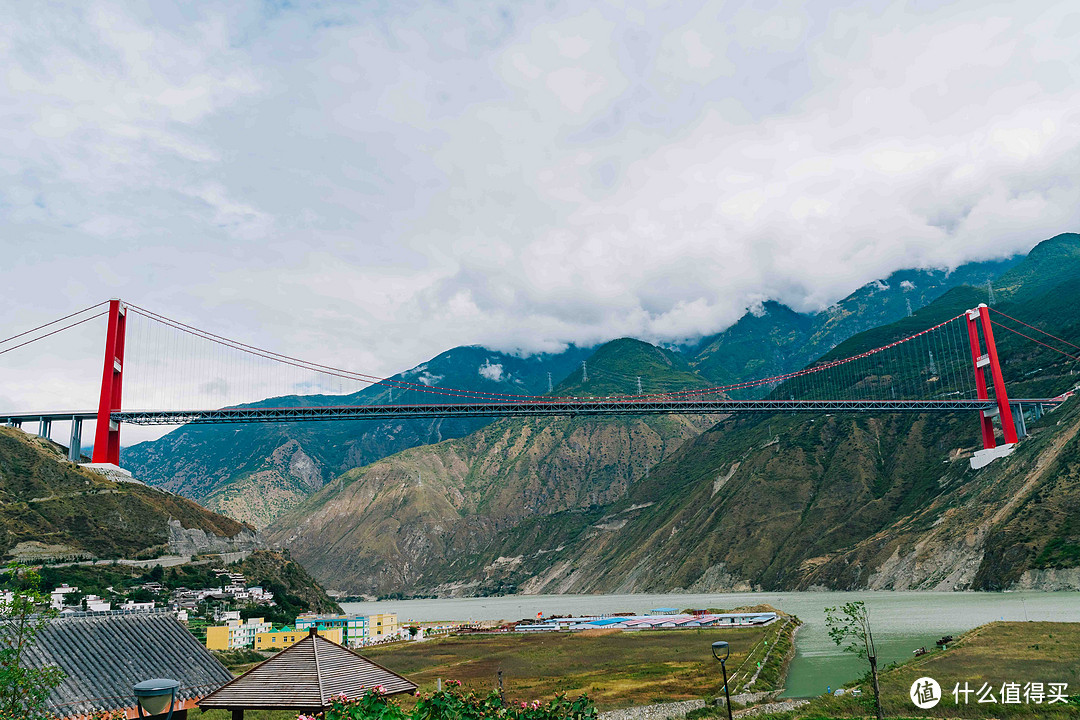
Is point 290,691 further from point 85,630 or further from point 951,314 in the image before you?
point 951,314

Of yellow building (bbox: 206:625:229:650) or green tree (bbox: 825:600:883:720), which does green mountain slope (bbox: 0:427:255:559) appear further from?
green tree (bbox: 825:600:883:720)

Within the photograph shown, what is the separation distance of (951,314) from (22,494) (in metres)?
160

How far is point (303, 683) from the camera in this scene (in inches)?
434

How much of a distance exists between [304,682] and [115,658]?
6.41 m

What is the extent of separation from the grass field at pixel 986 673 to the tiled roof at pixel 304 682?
419 inches

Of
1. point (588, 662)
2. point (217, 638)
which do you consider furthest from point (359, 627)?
point (588, 662)

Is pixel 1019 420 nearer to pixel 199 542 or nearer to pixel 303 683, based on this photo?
pixel 199 542

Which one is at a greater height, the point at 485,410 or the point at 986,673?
the point at 485,410

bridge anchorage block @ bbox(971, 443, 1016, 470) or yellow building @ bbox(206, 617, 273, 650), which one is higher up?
bridge anchorage block @ bbox(971, 443, 1016, 470)

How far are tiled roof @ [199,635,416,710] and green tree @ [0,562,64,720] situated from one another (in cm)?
312

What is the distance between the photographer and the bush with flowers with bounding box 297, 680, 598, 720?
7680mm

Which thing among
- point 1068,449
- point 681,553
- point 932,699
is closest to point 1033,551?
point 1068,449

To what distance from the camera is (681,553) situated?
116625 mm

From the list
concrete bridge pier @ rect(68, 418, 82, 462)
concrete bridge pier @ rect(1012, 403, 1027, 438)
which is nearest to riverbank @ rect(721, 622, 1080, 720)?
concrete bridge pier @ rect(1012, 403, 1027, 438)
